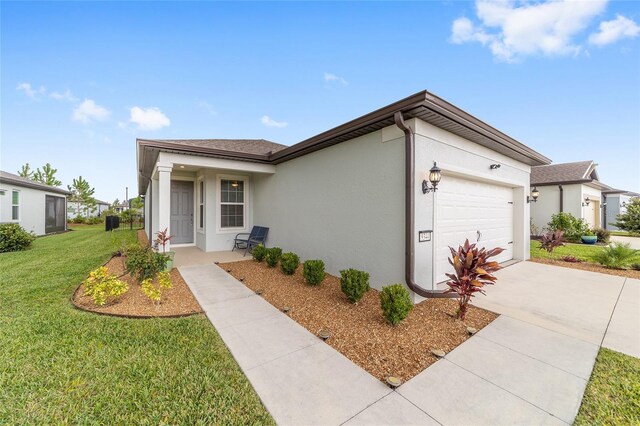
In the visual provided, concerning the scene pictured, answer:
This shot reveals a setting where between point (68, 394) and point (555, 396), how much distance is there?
4102mm

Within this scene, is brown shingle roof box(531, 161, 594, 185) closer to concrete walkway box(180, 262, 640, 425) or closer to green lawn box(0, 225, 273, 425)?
concrete walkway box(180, 262, 640, 425)

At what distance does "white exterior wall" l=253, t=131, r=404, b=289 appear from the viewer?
446 centimetres

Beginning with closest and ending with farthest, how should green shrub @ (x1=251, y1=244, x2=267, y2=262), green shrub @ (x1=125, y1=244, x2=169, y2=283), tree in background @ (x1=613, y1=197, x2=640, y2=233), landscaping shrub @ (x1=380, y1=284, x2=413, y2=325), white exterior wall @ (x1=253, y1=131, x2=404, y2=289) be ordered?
landscaping shrub @ (x1=380, y1=284, x2=413, y2=325) < white exterior wall @ (x1=253, y1=131, x2=404, y2=289) < green shrub @ (x1=125, y1=244, x2=169, y2=283) < green shrub @ (x1=251, y1=244, x2=267, y2=262) < tree in background @ (x1=613, y1=197, x2=640, y2=233)

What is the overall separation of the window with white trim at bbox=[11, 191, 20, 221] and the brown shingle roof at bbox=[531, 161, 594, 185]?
26.5 meters

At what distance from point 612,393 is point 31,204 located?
67.4 ft

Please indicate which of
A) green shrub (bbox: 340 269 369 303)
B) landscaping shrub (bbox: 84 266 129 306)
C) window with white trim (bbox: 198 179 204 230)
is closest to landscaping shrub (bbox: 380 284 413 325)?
green shrub (bbox: 340 269 369 303)

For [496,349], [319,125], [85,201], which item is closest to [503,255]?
[496,349]

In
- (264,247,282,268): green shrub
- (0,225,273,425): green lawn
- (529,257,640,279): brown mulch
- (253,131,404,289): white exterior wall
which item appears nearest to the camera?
(0,225,273,425): green lawn

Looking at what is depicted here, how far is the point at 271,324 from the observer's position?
3.44 meters

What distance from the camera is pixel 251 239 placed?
8547 mm

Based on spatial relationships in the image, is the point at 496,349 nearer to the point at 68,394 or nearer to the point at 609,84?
the point at 68,394

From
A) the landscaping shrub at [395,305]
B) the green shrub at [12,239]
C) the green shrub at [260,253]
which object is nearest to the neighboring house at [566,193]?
the landscaping shrub at [395,305]

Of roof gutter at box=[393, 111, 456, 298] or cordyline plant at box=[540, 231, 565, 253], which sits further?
cordyline plant at box=[540, 231, 565, 253]

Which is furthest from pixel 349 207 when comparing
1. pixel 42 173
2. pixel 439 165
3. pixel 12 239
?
→ pixel 42 173
